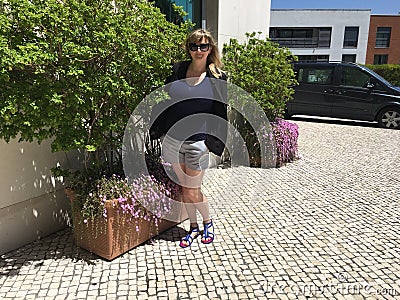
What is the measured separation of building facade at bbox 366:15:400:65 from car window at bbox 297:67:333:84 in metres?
30.9

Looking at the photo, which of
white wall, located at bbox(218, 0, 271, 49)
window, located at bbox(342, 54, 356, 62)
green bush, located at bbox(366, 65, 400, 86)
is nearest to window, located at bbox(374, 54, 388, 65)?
window, located at bbox(342, 54, 356, 62)

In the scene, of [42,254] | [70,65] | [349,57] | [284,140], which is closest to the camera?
[70,65]

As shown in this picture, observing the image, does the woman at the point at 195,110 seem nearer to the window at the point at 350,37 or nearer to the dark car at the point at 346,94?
the dark car at the point at 346,94

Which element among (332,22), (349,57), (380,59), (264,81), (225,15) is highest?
(332,22)

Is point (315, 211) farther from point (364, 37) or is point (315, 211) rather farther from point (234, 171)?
point (364, 37)

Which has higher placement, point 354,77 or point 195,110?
point 354,77

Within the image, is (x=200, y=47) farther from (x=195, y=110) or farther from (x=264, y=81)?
(x=264, y=81)

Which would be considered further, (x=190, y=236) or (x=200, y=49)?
(x=190, y=236)

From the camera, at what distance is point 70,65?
228 centimetres

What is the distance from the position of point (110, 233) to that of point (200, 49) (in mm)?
1687

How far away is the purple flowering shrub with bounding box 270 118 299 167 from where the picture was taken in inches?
224

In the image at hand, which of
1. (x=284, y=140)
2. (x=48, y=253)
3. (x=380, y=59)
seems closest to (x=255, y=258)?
(x=48, y=253)

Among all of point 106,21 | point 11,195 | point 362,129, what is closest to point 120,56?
point 106,21

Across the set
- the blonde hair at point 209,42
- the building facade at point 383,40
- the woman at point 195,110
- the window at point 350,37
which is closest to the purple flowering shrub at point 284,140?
the woman at point 195,110
